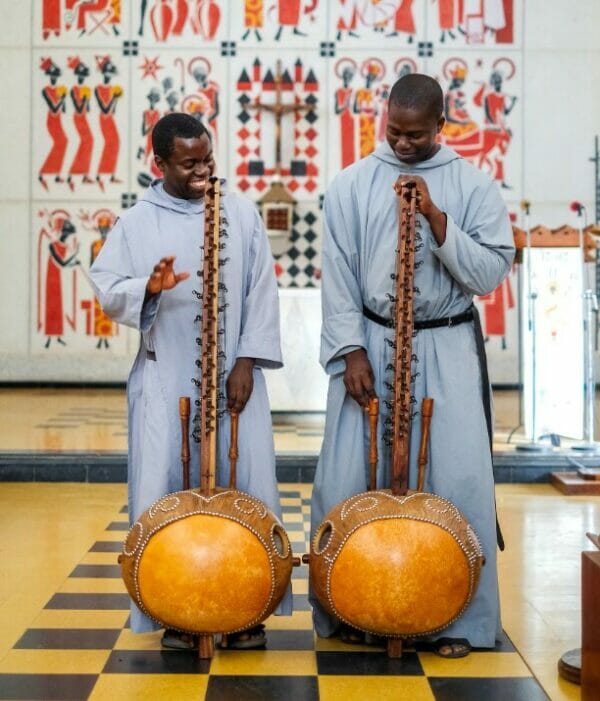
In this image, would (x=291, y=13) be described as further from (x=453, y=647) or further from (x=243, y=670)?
(x=243, y=670)

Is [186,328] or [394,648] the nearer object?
[394,648]

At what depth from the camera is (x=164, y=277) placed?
3383 mm

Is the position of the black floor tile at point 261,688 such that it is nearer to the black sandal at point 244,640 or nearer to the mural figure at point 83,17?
the black sandal at point 244,640

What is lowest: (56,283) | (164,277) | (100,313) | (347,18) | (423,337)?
(423,337)

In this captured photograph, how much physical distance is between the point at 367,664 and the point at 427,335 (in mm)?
1052

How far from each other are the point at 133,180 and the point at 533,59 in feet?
15.4

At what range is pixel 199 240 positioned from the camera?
3.66 metres

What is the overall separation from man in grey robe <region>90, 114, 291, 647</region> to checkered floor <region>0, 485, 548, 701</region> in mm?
137

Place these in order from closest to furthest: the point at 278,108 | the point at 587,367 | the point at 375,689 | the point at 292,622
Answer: the point at 375,689
the point at 292,622
the point at 587,367
the point at 278,108

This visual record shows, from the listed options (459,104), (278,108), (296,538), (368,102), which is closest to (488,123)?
(459,104)

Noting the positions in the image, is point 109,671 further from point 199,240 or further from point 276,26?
point 276,26

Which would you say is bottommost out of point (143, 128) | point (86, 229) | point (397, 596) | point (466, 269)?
point (397, 596)

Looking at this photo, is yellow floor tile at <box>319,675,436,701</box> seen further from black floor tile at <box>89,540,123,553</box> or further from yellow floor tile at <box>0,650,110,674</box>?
black floor tile at <box>89,540,123,553</box>

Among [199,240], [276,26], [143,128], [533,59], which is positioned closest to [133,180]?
[143,128]
